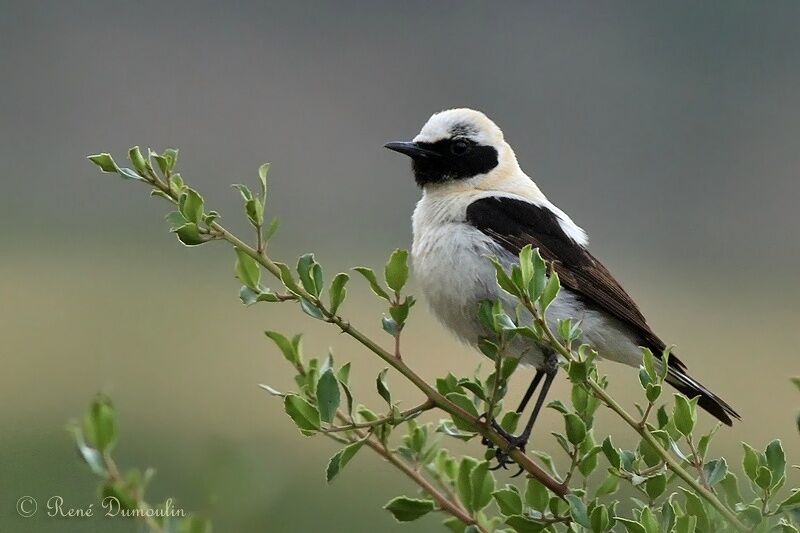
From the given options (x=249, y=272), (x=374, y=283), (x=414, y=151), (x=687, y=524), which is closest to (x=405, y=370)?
(x=374, y=283)

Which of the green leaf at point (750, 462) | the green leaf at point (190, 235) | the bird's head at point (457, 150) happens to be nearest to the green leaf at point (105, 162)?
the green leaf at point (190, 235)

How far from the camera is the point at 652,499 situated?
1.56m

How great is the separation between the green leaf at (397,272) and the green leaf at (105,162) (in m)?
A: 0.42

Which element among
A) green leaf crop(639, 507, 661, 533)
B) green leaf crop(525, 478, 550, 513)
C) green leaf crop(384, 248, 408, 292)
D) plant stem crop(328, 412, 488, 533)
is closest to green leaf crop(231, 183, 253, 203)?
green leaf crop(384, 248, 408, 292)

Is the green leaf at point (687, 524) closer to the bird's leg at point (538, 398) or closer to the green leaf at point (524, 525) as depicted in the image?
the green leaf at point (524, 525)

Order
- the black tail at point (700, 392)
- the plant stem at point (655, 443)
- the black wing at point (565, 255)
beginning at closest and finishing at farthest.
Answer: the plant stem at point (655, 443), the black tail at point (700, 392), the black wing at point (565, 255)

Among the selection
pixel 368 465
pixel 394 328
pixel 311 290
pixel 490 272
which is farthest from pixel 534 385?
pixel 368 465

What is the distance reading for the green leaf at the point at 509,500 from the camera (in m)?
1.53

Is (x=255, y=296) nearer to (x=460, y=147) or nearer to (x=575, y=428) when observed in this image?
(x=575, y=428)

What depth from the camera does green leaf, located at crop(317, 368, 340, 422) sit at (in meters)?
1.48

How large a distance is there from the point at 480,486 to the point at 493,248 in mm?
1091

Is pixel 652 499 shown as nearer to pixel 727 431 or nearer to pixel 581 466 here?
pixel 581 466

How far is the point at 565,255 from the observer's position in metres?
2.73

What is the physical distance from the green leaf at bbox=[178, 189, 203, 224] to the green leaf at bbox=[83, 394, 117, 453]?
0.42 meters
